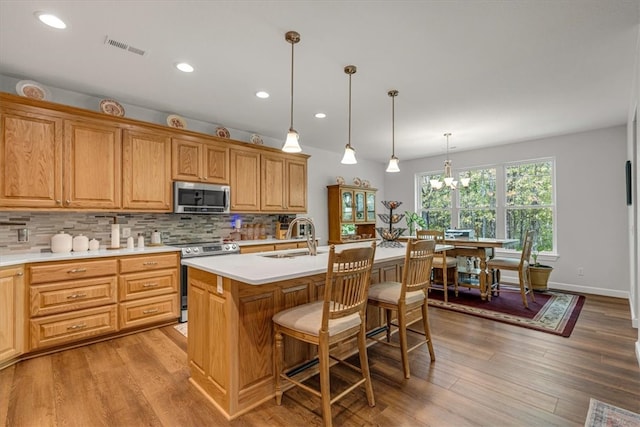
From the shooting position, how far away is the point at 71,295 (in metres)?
2.83

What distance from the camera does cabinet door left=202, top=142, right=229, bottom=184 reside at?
3969 millimetres

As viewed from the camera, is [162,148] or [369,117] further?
[369,117]

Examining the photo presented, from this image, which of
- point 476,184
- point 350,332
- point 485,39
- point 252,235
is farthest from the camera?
point 476,184

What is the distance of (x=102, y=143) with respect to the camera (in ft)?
10.4

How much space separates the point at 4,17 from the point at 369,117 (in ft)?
11.2

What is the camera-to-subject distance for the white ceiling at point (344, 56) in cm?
198

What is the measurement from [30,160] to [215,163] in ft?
5.92

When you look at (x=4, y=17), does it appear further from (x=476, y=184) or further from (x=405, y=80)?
(x=476, y=184)

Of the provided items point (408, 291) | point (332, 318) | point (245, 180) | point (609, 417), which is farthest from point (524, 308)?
point (245, 180)

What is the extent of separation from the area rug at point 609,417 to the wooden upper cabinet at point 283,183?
3932 millimetres

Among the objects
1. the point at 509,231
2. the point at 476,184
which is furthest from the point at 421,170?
the point at 509,231

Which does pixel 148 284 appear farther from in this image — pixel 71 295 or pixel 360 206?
pixel 360 206

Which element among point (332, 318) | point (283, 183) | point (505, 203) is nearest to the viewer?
point (332, 318)

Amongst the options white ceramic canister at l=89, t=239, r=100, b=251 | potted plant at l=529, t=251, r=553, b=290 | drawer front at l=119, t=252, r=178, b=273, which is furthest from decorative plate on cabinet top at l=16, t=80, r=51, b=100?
potted plant at l=529, t=251, r=553, b=290
